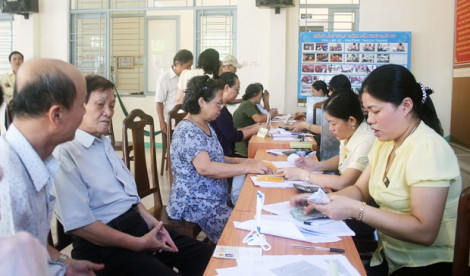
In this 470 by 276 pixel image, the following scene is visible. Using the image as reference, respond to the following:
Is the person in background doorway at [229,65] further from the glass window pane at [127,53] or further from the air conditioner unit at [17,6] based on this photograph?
the air conditioner unit at [17,6]

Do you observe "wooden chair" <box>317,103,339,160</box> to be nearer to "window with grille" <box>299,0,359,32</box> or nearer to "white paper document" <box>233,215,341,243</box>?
"white paper document" <box>233,215,341,243</box>

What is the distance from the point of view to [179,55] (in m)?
4.79

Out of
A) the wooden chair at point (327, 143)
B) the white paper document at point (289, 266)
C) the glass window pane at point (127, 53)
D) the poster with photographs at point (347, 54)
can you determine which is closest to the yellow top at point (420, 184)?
the white paper document at point (289, 266)

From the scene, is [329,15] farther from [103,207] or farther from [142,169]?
[103,207]

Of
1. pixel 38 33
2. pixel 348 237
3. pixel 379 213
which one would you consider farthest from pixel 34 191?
pixel 38 33

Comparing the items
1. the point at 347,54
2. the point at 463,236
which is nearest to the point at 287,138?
the point at 463,236

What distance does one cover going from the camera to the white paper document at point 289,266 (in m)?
1.17

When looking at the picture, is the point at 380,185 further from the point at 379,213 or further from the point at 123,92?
the point at 123,92

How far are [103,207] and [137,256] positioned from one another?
0.24 meters

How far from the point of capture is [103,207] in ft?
5.77

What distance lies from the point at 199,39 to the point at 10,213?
254 inches

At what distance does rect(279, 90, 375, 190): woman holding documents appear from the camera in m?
2.28

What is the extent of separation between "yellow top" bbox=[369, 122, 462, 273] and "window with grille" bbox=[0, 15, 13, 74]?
781cm

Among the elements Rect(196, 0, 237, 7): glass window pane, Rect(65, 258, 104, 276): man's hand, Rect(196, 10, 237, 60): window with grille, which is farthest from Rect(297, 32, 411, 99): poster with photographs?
Rect(65, 258, 104, 276): man's hand
